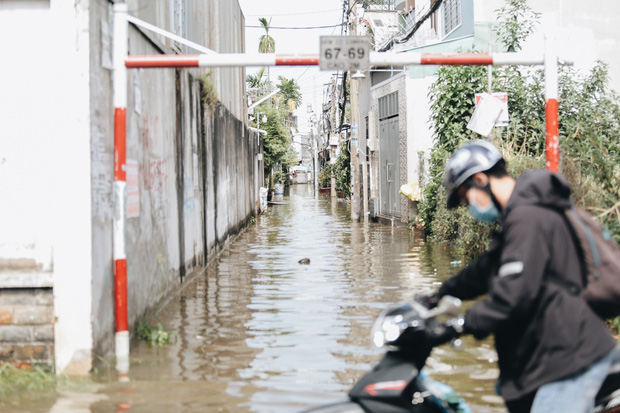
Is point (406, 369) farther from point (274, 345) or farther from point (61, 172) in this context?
point (274, 345)

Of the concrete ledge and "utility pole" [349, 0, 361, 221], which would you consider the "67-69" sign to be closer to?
the concrete ledge

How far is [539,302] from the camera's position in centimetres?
280

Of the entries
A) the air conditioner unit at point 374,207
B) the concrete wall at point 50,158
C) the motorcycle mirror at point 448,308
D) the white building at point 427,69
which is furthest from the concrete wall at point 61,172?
the air conditioner unit at point 374,207

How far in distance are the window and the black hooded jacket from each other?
21.5 metres

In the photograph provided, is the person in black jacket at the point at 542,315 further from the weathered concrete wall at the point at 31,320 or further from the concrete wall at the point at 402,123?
the concrete wall at the point at 402,123

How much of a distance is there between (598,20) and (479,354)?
16.2m

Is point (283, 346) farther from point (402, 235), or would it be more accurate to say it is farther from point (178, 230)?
point (402, 235)

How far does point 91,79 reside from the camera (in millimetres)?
6023

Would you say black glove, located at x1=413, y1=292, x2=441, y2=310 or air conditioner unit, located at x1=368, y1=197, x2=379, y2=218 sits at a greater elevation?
black glove, located at x1=413, y1=292, x2=441, y2=310

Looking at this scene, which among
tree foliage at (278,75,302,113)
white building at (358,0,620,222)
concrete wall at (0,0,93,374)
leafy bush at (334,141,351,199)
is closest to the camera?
concrete wall at (0,0,93,374)

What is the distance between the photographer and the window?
77.2 feet

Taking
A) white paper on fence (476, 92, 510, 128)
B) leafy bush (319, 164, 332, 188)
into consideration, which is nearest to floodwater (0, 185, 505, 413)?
white paper on fence (476, 92, 510, 128)

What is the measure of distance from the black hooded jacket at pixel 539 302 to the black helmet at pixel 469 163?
0.64 feet

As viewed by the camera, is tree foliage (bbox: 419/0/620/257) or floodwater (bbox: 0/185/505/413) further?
tree foliage (bbox: 419/0/620/257)
